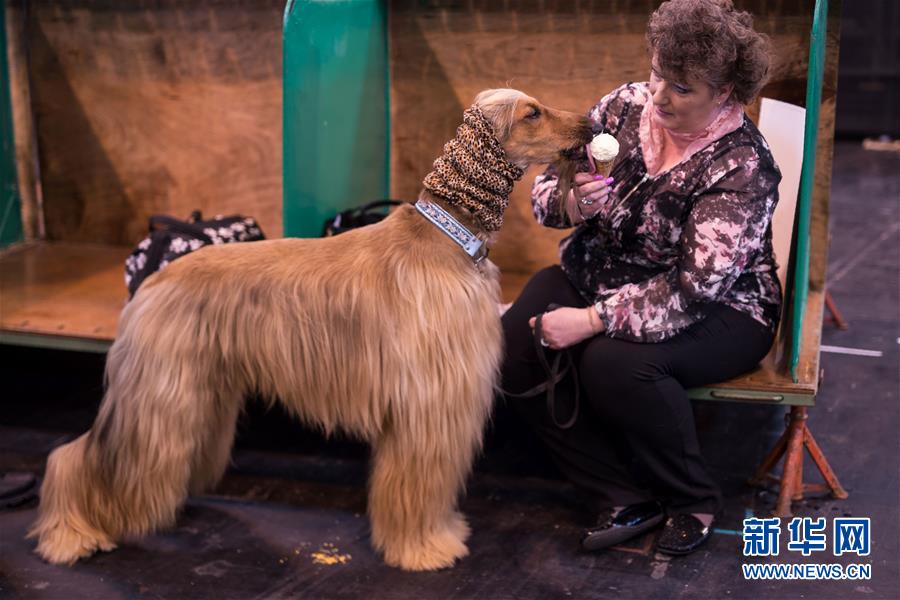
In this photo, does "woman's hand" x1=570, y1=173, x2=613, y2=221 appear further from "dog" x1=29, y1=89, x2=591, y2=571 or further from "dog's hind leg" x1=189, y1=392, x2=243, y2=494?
"dog's hind leg" x1=189, y1=392, x2=243, y2=494

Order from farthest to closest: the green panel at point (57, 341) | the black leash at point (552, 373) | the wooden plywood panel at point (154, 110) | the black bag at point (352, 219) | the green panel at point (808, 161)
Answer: the wooden plywood panel at point (154, 110) → the black bag at point (352, 219) → the green panel at point (57, 341) → the black leash at point (552, 373) → the green panel at point (808, 161)

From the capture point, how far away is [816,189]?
317cm

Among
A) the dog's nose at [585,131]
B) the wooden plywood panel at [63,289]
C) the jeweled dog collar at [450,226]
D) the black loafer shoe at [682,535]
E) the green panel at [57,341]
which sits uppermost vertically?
the dog's nose at [585,131]

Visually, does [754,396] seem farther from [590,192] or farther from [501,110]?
[501,110]

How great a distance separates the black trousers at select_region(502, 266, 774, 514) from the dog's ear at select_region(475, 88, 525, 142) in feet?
1.83

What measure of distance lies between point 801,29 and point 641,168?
0.84 m

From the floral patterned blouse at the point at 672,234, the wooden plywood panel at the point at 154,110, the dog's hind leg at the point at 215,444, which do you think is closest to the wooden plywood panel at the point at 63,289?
the wooden plywood panel at the point at 154,110

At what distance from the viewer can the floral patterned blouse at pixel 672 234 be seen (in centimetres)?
238

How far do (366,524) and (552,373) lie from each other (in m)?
0.59

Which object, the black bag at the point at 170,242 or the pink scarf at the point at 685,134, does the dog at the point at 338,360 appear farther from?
the black bag at the point at 170,242

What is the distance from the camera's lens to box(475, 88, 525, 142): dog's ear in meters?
2.27

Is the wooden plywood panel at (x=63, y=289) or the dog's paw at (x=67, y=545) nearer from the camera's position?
the dog's paw at (x=67, y=545)

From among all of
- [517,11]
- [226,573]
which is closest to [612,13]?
[517,11]

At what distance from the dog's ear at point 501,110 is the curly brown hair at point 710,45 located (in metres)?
0.33
